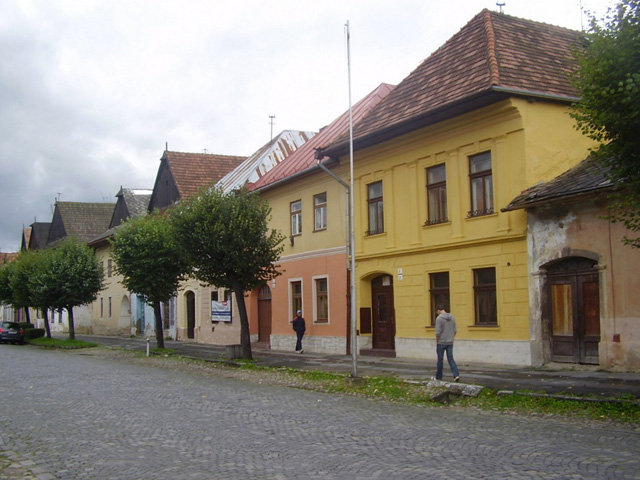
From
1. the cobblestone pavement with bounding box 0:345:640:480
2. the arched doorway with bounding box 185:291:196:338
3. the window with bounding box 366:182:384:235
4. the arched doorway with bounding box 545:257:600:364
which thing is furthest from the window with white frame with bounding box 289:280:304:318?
the cobblestone pavement with bounding box 0:345:640:480

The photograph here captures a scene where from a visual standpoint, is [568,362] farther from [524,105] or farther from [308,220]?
[308,220]

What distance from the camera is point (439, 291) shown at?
71.6ft

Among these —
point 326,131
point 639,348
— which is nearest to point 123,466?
point 639,348

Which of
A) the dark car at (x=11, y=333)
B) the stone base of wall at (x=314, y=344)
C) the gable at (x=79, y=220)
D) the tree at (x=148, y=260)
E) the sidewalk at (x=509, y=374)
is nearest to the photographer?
the sidewalk at (x=509, y=374)

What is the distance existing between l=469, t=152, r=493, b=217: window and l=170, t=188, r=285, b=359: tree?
7.11 metres

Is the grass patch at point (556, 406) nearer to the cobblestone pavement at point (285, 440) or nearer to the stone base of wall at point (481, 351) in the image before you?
the cobblestone pavement at point (285, 440)

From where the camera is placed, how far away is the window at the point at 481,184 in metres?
20.0

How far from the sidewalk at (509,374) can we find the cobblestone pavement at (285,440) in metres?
2.34

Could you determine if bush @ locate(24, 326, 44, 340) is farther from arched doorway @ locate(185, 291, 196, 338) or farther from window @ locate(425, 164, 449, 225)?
window @ locate(425, 164, 449, 225)

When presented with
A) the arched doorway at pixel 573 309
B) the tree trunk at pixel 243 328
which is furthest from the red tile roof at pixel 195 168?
the arched doorway at pixel 573 309

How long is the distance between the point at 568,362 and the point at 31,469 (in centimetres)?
1334

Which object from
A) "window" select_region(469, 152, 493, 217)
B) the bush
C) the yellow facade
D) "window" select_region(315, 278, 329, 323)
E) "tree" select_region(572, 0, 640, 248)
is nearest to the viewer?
"tree" select_region(572, 0, 640, 248)

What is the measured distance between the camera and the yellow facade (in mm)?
18906

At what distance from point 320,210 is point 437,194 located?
720cm
